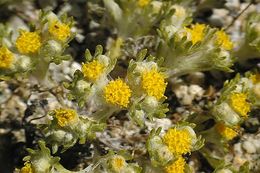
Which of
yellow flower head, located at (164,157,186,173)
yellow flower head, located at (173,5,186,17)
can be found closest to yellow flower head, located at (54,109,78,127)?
yellow flower head, located at (164,157,186,173)

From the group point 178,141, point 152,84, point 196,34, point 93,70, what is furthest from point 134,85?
point 196,34

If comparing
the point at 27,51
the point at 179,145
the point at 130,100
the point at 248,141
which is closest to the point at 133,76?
the point at 130,100

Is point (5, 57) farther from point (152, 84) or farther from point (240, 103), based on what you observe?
point (240, 103)

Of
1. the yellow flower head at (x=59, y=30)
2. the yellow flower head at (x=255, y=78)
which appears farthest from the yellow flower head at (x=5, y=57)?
the yellow flower head at (x=255, y=78)

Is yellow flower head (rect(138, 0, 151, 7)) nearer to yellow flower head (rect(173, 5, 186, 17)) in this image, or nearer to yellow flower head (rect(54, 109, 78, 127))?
yellow flower head (rect(173, 5, 186, 17))

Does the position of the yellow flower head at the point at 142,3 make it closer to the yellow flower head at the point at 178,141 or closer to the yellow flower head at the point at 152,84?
the yellow flower head at the point at 152,84

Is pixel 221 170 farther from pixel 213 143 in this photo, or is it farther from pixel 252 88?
pixel 252 88
